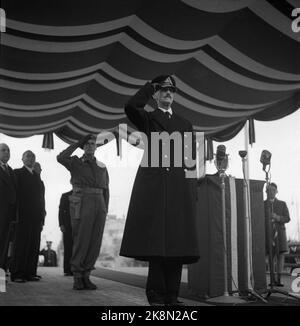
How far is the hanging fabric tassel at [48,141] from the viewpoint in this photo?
805cm

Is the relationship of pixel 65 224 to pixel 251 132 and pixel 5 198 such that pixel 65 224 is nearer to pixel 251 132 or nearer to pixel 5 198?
pixel 5 198

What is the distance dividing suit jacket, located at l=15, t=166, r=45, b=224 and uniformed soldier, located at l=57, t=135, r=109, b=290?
105 centimetres

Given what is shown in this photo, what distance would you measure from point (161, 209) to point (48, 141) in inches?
227

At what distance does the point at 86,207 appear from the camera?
4273 mm

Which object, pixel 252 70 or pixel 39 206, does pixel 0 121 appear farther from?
pixel 252 70

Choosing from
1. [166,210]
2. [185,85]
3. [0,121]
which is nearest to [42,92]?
[0,121]

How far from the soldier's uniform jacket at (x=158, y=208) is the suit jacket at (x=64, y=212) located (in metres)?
4.35

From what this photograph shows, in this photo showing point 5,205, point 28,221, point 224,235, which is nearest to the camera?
point 224,235

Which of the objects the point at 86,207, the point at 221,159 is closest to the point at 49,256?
the point at 86,207

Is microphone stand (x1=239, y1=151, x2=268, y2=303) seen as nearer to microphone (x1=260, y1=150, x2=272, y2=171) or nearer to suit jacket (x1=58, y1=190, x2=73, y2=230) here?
microphone (x1=260, y1=150, x2=272, y2=171)

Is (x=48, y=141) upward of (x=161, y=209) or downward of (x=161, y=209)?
upward

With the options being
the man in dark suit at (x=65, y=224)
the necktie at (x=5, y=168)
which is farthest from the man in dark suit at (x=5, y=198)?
the man in dark suit at (x=65, y=224)

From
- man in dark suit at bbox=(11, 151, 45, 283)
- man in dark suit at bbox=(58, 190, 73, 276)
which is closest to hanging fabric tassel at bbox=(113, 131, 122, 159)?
man in dark suit at bbox=(58, 190, 73, 276)

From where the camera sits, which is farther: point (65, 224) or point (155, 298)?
point (65, 224)
